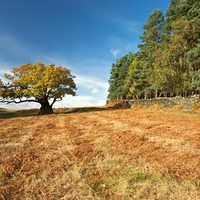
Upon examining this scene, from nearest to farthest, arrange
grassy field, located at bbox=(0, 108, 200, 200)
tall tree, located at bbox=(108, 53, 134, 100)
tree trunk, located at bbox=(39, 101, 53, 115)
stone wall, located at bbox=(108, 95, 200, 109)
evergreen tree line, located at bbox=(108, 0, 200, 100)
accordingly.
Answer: grassy field, located at bbox=(0, 108, 200, 200) → stone wall, located at bbox=(108, 95, 200, 109) → evergreen tree line, located at bbox=(108, 0, 200, 100) → tree trunk, located at bbox=(39, 101, 53, 115) → tall tree, located at bbox=(108, 53, 134, 100)

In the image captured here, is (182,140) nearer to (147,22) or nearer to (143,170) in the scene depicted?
(143,170)

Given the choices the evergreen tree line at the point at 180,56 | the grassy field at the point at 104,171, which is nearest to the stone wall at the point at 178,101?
the evergreen tree line at the point at 180,56

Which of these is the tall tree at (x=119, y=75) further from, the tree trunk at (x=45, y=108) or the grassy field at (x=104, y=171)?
the grassy field at (x=104, y=171)

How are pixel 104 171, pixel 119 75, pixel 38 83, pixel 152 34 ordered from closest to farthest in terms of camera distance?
pixel 104 171 < pixel 38 83 < pixel 152 34 < pixel 119 75

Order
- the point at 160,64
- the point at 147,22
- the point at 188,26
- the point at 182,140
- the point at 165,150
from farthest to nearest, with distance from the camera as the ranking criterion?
the point at 147,22 → the point at 160,64 → the point at 188,26 → the point at 182,140 → the point at 165,150

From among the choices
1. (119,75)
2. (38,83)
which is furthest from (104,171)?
(119,75)

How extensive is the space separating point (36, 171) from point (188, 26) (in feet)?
80.5

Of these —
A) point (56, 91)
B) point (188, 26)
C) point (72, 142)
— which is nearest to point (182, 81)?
point (188, 26)

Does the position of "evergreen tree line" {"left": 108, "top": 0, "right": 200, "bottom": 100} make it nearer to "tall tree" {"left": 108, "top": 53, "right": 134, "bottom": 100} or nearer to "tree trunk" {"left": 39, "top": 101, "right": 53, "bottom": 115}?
"tall tree" {"left": 108, "top": 53, "right": 134, "bottom": 100}

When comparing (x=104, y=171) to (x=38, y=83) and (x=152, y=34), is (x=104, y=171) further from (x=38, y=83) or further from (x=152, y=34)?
(x=152, y=34)

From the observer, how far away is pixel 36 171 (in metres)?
3.56

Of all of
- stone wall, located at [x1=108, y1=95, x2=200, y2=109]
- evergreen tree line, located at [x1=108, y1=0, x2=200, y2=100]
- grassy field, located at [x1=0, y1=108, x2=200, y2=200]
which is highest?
evergreen tree line, located at [x1=108, y1=0, x2=200, y2=100]

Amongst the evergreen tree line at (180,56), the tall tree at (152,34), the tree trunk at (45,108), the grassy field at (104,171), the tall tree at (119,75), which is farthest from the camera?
the tall tree at (119,75)

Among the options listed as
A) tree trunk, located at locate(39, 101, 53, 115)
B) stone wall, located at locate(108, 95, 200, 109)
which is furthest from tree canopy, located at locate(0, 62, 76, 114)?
stone wall, located at locate(108, 95, 200, 109)
